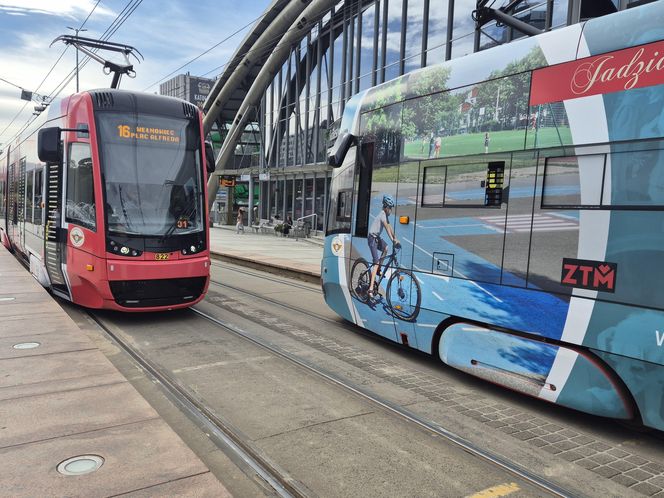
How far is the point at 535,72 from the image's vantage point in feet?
15.4

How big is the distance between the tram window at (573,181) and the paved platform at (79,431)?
3.55m

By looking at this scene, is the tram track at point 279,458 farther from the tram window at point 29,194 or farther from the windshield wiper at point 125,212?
the tram window at point 29,194

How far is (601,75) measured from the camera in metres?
4.18

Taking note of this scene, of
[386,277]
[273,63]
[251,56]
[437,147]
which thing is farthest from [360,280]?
[251,56]

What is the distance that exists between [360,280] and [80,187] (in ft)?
14.5

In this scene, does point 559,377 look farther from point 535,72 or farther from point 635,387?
point 535,72

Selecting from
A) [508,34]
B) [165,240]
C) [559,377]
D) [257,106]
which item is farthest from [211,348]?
[257,106]

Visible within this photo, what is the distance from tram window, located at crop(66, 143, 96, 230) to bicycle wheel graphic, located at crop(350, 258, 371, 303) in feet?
12.6

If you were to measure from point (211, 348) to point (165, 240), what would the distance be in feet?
6.46

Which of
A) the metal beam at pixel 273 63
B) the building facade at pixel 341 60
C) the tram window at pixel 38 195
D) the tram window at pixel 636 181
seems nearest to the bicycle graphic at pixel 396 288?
the tram window at pixel 636 181

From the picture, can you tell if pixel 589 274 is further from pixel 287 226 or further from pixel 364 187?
pixel 287 226

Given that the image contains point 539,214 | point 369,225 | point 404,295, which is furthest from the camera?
point 369,225

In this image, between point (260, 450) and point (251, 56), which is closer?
point (260, 450)

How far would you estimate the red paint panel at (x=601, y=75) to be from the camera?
3861mm
